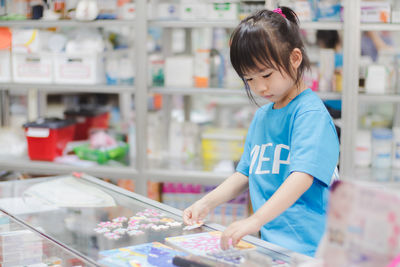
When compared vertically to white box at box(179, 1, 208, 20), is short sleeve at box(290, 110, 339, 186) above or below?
below

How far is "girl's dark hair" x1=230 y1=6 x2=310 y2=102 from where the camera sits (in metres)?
1.33

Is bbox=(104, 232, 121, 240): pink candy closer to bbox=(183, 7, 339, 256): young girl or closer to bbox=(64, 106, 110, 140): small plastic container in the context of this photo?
bbox=(183, 7, 339, 256): young girl

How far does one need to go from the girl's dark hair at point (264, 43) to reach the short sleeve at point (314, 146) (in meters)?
0.14

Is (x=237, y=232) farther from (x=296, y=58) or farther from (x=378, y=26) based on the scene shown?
(x=378, y=26)

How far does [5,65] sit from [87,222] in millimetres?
2489

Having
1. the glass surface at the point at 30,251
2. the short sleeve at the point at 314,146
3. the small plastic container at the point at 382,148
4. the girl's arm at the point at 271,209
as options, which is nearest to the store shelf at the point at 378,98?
the small plastic container at the point at 382,148

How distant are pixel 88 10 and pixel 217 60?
37.0 inches

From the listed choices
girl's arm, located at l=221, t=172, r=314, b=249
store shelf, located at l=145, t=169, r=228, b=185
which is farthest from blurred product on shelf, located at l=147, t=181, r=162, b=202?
girl's arm, located at l=221, t=172, r=314, b=249

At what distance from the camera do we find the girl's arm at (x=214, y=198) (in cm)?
150

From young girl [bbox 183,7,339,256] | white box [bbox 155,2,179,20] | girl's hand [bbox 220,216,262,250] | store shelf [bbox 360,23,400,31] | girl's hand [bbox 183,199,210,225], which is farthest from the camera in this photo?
white box [bbox 155,2,179,20]

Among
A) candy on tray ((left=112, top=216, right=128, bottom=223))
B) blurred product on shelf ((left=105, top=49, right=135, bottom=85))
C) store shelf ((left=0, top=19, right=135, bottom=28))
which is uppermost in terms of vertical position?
store shelf ((left=0, top=19, right=135, bottom=28))

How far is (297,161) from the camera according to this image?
1.32 meters

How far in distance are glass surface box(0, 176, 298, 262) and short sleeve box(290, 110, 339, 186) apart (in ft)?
0.76

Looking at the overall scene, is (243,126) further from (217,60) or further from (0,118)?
(0,118)
